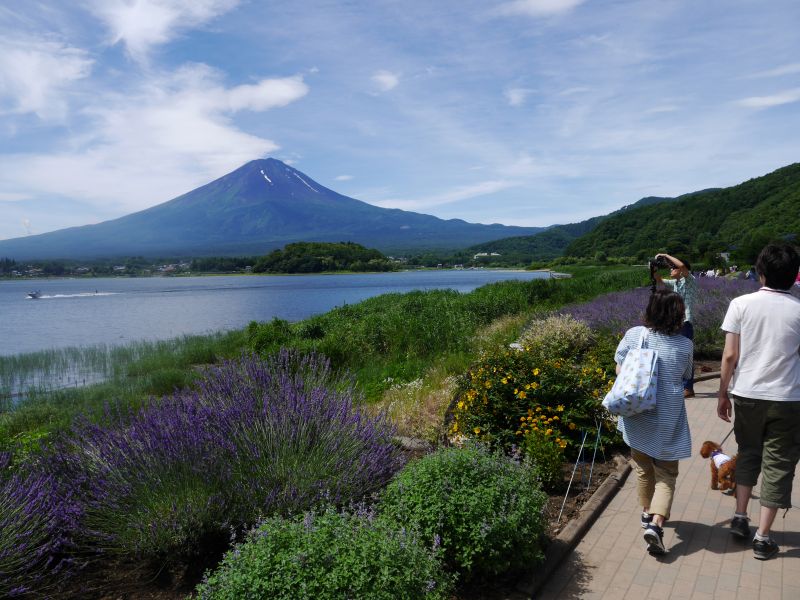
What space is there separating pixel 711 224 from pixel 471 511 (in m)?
80.8

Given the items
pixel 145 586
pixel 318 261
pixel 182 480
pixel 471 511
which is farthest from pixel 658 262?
pixel 318 261

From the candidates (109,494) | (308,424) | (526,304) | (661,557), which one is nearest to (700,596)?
(661,557)

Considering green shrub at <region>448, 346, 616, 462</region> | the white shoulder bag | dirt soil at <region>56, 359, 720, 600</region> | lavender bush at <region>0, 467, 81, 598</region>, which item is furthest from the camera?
lavender bush at <region>0, 467, 81, 598</region>

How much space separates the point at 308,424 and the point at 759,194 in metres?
86.5

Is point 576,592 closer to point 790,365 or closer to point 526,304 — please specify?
point 790,365

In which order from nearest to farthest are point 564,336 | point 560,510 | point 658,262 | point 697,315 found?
point 560,510, point 658,262, point 564,336, point 697,315

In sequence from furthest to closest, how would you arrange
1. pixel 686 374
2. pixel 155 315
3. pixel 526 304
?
pixel 155 315, pixel 526 304, pixel 686 374

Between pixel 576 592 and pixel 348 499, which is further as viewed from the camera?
pixel 348 499

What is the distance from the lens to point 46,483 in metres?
3.90

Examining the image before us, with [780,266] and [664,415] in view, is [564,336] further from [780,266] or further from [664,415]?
[780,266]

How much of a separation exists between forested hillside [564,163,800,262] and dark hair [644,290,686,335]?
42330 millimetres

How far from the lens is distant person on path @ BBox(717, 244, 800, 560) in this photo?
11.9 ft

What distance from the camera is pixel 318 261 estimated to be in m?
113

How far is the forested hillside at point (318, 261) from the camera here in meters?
113
